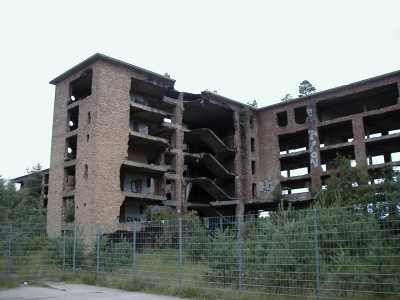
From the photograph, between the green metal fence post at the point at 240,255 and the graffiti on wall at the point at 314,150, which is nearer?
the green metal fence post at the point at 240,255

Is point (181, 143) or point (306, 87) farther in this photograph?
point (306, 87)

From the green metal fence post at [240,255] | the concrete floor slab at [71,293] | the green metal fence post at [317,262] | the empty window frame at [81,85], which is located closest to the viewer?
the green metal fence post at [317,262]

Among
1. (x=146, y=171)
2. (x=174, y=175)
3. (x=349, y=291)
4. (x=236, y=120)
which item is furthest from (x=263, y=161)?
(x=349, y=291)

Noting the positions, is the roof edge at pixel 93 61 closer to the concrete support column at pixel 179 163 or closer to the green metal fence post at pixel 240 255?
the concrete support column at pixel 179 163

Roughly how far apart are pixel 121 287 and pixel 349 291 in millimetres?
6903

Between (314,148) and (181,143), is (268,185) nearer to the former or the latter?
(314,148)

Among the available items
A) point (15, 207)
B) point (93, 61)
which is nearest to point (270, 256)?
point (93, 61)

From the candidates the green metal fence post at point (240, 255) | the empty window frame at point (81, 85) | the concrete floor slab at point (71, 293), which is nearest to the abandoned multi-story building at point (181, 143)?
the empty window frame at point (81, 85)

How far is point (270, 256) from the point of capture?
973 cm

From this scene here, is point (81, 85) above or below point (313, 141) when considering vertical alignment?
above

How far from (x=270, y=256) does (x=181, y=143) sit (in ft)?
75.5

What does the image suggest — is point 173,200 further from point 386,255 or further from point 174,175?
point 386,255

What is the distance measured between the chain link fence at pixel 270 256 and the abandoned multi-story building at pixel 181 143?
12.3 meters

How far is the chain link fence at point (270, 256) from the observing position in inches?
334
